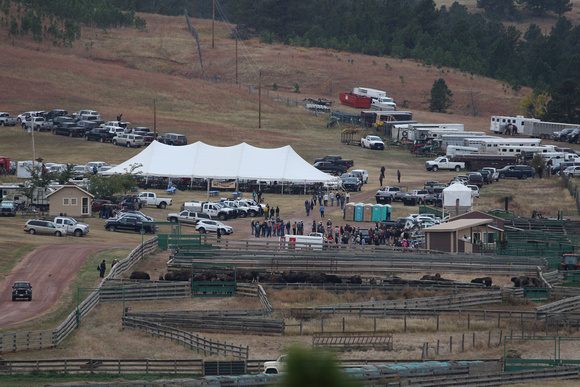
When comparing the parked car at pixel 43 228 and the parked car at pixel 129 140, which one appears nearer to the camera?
the parked car at pixel 43 228

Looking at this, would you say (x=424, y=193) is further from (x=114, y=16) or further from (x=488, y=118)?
(x=114, y=16)

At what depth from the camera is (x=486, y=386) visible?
29219mm

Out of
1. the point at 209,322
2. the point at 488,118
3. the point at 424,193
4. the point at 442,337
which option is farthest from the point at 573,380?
the point at 488,118

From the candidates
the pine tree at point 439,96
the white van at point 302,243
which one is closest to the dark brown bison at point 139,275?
the white van at point 302,243

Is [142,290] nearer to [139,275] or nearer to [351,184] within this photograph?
[139,275]

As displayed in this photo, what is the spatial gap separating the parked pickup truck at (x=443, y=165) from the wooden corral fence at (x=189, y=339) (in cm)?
5074

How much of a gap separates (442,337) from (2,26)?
109 meters

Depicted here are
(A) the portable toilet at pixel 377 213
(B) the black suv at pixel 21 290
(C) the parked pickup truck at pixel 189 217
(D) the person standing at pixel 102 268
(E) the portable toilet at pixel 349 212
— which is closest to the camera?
(B) the black suv at pixel 21 290

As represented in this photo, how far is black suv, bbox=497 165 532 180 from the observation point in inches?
3044

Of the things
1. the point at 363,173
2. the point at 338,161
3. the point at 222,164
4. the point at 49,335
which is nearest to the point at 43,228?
the point at 222,164

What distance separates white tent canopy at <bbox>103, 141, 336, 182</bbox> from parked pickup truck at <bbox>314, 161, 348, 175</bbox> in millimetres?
6259

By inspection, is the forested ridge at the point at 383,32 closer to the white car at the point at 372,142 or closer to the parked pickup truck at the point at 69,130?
the parked pickup truck at the point at 69,130

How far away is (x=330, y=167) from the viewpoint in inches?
3125

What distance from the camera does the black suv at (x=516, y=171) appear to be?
77.3 m
